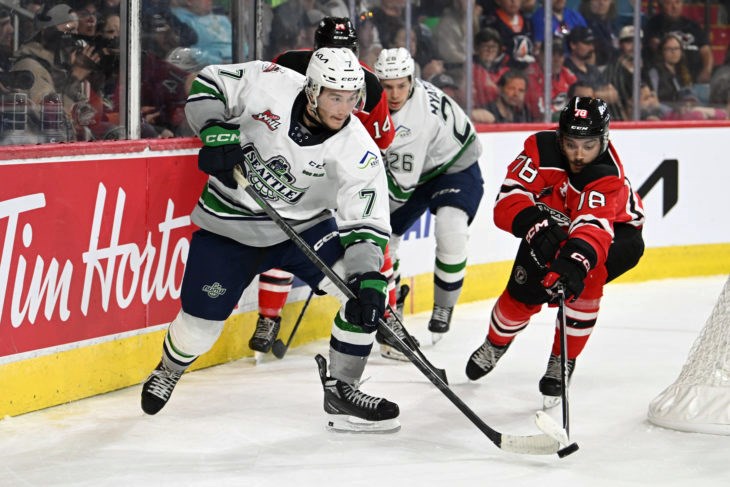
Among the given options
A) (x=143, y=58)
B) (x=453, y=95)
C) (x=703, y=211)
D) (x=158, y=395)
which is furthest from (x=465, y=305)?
(x=158, y=395)

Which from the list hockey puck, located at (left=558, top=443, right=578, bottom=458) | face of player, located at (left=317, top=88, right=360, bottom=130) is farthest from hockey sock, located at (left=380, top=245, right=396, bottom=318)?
hockey puck, located at (left=558, top=443, right=578, bottom=458)

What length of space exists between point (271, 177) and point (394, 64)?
1225 mm

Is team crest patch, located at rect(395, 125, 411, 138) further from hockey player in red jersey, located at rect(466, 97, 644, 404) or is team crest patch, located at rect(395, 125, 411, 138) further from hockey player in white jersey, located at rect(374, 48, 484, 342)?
hockey player in red jersey, located at rect(466, 97, 644, 404)

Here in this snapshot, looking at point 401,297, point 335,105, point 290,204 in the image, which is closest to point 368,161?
point 335,105

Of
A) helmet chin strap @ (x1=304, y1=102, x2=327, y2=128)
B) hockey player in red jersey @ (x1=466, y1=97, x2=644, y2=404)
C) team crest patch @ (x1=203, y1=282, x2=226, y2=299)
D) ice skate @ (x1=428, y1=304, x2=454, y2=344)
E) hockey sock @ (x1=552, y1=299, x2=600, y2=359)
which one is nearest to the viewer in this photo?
helmet chin strap @ (x1=304, y1=102, x2=327, y2=128)

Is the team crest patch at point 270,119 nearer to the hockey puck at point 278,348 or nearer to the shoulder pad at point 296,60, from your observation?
the shoulder pad at point 296,60

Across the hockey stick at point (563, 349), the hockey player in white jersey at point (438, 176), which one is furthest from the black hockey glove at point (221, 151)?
the hockey player in white jersey at point (438, 176)

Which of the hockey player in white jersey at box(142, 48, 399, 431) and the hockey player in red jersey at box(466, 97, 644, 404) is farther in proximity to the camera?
the hockey player in red jersey at box(466, 97, 644, 404)

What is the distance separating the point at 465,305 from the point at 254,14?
6.12 ft

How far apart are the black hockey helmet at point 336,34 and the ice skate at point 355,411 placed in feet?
4.32

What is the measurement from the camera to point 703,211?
23.4 ft

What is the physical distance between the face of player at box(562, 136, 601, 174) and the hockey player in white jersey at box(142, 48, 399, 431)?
64 cm

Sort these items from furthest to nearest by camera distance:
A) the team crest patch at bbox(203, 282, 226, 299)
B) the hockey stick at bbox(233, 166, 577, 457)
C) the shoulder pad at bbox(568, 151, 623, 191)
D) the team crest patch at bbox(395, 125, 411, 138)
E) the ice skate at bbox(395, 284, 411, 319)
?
1. the ice skate at bbox(395, 284, 411, 319)
2. the team crest patch at bbox(395, 125, 411, 138)
3. the shoulder pad at bbox(568, 151, 623, 191)
4. the team crest patch at bbox(203, 282, 226, 299)
5. the hockey stick at bbox(233, 166, 577, 457)

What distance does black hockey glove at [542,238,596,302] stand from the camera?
3.61 metres
